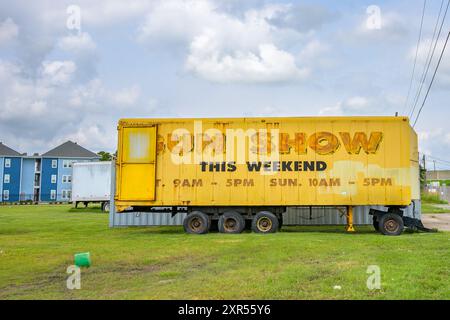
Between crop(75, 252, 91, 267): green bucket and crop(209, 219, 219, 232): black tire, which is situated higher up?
crop(209, 219, 219, 232): black tire

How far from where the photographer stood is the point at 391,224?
17.3m

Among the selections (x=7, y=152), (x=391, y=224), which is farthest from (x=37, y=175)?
(x=391, y=224)

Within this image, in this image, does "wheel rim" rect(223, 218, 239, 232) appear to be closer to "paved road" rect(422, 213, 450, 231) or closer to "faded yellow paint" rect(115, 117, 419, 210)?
"faded yellow paint" rect(115, 117, 419, 210)

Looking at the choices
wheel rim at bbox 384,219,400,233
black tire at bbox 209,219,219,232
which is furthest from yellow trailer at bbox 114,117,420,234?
black tire at bbox 209,219,219,232

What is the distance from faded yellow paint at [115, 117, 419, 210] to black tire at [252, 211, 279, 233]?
20.7 inches

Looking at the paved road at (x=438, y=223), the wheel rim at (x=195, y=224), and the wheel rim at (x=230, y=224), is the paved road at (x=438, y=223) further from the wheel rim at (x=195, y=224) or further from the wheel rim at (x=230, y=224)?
the wheel rim at (x=195, y=224)

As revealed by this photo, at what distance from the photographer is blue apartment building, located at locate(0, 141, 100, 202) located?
8031cm

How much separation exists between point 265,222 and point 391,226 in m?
4.55

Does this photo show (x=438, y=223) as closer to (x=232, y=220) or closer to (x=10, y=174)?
(x=232, y=220)

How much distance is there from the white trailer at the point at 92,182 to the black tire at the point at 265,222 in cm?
2237

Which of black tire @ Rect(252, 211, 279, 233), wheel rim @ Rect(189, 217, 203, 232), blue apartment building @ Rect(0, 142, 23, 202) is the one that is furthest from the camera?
blue apartment building @ Rect(0, 142, 23, 202)
